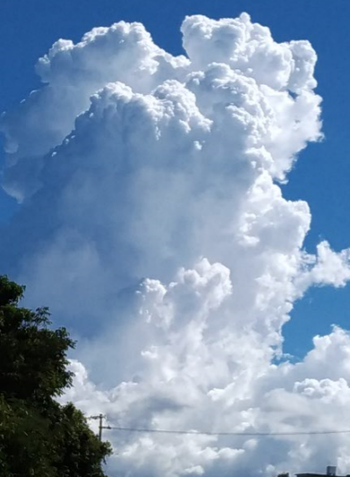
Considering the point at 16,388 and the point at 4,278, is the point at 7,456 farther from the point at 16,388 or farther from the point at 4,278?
the point at 4,278

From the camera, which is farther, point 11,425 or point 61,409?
point 61,409

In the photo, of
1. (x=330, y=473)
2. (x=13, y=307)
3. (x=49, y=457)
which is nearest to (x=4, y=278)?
(x=13, y=307)

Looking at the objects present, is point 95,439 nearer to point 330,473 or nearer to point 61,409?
point 61,409

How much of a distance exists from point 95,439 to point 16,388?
1259 cm

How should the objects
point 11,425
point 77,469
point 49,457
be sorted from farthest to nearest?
point 77,469
point 49,457
point 11,425

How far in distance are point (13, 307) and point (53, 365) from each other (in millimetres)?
3954

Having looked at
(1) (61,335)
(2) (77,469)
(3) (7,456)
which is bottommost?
(3) (7,456)

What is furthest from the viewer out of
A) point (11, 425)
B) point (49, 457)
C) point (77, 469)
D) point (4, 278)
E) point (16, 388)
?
point (77, 469)

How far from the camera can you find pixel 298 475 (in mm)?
110875

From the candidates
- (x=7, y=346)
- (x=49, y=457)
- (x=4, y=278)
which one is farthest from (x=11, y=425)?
(x=4, y=278)

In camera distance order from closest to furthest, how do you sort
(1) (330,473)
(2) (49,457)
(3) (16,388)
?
1. (2) (49,457)
2. (3) (16,388)
3. (1) (330,473)

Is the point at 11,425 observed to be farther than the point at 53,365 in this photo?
No

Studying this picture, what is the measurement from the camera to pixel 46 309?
55.8 metres

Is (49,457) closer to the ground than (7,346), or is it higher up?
closer to the ground
